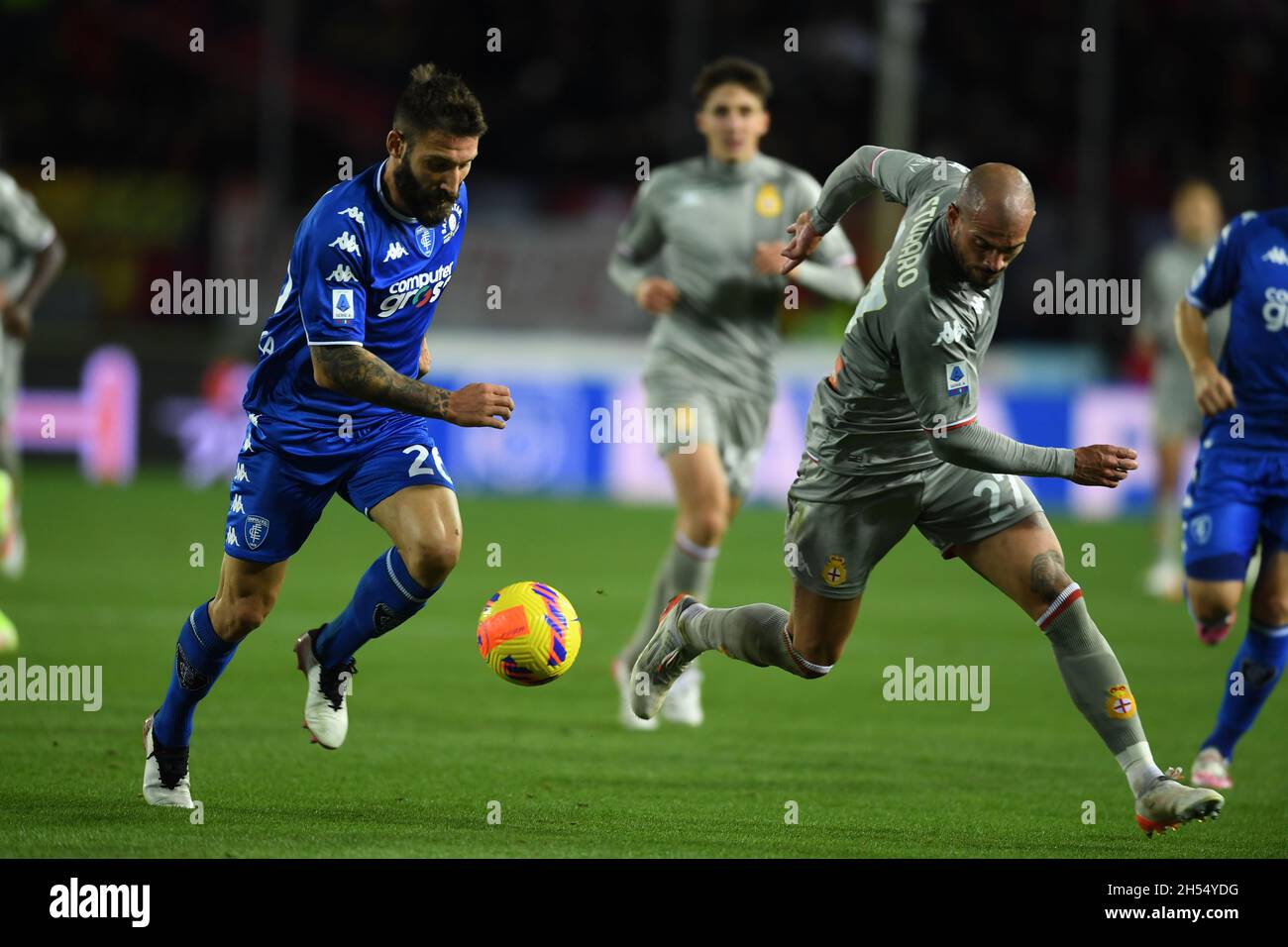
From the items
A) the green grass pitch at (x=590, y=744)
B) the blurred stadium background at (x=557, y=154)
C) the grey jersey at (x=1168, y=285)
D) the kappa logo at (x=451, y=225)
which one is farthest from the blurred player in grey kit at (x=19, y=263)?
the blurred stadium background at (x=557, y=154)

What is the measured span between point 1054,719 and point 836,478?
3.07 m

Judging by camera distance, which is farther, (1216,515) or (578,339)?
(578,339)

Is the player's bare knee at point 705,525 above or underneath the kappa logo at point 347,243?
underneath

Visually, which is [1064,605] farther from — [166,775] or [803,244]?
[166,775]

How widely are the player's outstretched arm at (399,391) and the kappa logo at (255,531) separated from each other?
0.51 metres

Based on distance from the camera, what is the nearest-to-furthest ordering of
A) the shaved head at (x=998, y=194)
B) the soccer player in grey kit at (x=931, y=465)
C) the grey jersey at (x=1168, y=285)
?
1. the shaved head at (x=998, y=194)
2. the soccer player in grey kit at (x=931, y=465)
3. the grey jersey at (x=1168, y=285)

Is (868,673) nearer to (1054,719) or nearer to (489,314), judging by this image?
(1054,719)

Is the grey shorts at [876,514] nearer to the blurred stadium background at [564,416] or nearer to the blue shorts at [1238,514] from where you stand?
the blurred stadium background at [564,416]

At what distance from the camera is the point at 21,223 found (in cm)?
993

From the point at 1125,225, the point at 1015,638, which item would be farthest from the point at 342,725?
the point at 1125,225

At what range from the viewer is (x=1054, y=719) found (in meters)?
8.63

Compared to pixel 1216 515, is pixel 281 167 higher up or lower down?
higher up

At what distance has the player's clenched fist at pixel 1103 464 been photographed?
17.4 feet

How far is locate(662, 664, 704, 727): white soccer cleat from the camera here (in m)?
8.27
